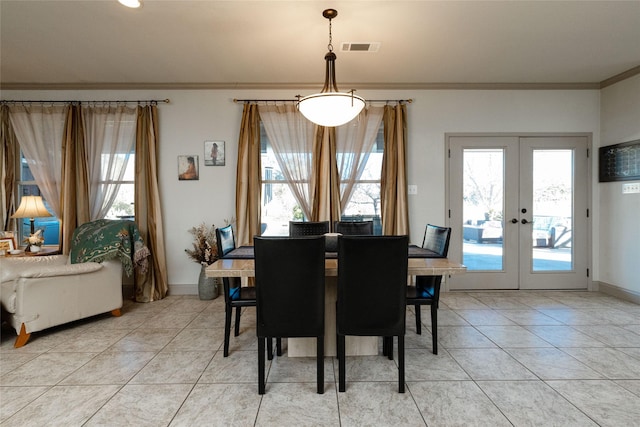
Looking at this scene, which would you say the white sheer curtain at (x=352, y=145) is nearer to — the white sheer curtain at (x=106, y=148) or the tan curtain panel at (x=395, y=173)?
the tan curtain panel at (x=395, y=173)

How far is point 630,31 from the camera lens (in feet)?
8.98

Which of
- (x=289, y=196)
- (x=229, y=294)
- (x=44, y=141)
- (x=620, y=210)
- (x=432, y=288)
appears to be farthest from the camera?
(x=289, y=196)

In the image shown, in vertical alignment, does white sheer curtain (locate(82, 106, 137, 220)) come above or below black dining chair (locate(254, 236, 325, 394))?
above

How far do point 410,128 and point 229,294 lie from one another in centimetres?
298

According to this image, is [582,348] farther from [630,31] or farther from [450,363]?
[630,31]

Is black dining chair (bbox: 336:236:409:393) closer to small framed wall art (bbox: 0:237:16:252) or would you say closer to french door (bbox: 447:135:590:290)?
french door (bbox: 447:135:590:290)

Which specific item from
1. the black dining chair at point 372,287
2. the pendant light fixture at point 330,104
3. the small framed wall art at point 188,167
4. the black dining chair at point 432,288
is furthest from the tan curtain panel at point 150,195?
the black dining chair at point 432,288

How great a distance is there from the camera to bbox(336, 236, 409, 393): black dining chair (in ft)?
5.79

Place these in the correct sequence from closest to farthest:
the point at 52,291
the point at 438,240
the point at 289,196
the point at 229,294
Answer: the point at 229,294
the point at 438,240
the point at 52,291
the point at 289,196

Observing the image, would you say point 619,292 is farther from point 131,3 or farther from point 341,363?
point 131,3

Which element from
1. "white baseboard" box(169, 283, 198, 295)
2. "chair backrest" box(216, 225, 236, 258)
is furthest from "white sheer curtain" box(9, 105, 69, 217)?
"chair backrest" box(216, 225, 236, 258)

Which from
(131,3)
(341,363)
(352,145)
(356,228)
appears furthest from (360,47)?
(341,363)

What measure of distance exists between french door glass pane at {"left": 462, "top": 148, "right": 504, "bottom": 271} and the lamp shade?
4848 mm

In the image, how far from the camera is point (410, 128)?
13.1 ft
